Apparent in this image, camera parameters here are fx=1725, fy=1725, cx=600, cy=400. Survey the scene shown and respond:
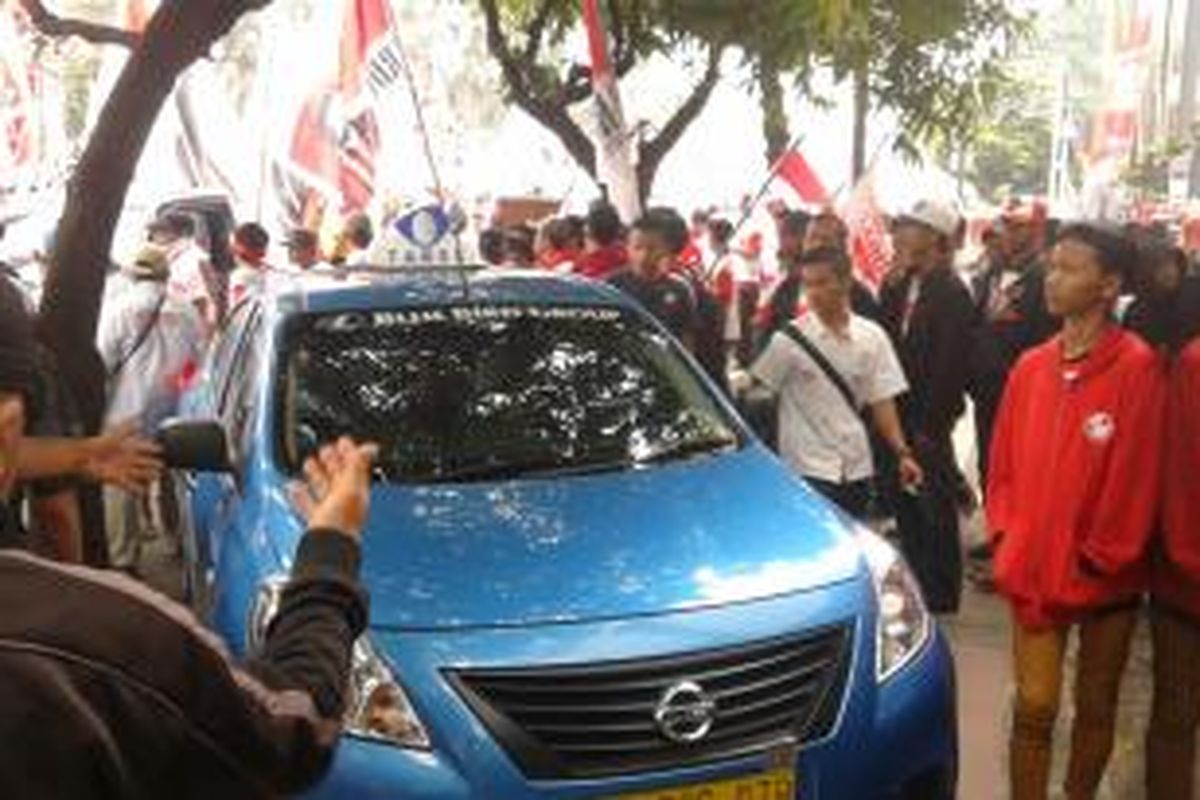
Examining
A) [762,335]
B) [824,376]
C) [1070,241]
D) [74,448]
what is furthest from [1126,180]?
[74,448]

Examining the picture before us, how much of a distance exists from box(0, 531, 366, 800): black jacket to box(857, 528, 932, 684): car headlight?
8.59 feet

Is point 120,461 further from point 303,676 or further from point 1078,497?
point 1078,497

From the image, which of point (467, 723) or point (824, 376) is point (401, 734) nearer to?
point (467, 723)

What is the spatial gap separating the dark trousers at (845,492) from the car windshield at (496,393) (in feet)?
3.10

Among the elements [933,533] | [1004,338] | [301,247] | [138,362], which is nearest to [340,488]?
[933,533]

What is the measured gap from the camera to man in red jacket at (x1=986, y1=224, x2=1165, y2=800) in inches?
171

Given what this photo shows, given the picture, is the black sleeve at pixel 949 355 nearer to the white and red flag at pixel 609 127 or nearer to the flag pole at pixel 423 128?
the flag pole at pixel 423 128

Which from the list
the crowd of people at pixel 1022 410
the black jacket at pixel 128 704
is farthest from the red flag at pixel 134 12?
the black jacket at pixel 128 704

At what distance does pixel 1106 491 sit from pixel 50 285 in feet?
15.0

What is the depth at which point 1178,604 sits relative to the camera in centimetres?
447

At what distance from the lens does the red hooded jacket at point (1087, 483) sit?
14.2 ft

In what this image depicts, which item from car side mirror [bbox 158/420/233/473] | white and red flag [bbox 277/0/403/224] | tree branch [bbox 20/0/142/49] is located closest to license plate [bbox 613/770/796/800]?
car side mirror [bbox 158/420/233/473]

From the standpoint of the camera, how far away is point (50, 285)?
7.15 m

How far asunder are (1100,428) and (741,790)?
1.31 meters
